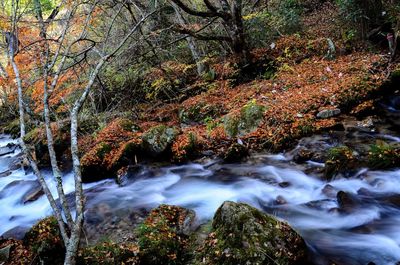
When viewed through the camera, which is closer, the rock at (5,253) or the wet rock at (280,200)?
the rock at (5,253)

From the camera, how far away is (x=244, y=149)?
7305 mm

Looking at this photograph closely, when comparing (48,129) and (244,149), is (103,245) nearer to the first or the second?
(48,129)

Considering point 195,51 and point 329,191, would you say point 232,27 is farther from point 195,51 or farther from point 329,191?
point 329,191

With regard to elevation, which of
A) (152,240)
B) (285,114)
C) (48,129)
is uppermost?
(48,129)

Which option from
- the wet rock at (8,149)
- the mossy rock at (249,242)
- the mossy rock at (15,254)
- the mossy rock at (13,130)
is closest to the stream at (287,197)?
the mossy rock at (249,242)

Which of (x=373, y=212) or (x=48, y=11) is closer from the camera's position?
(x=373, y=212)

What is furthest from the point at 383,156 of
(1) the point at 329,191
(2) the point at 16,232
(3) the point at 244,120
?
(2) the point at 16,232

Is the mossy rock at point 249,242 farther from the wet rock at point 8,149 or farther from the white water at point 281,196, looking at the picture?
the wet rock at point 8,149

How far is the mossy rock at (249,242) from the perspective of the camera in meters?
3.52

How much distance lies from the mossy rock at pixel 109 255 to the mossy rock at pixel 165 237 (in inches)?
4.2

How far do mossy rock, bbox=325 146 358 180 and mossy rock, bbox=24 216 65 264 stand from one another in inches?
170

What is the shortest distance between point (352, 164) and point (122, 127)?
600cm

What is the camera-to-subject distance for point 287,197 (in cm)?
565

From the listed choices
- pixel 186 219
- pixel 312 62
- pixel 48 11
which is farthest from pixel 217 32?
pixel 48 11
